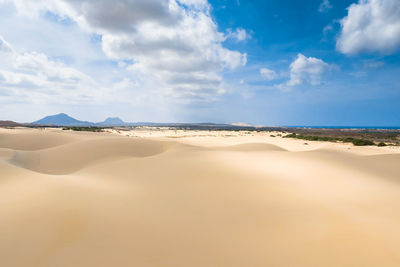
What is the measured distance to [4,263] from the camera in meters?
2.49

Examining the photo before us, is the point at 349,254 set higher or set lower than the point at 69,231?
lower

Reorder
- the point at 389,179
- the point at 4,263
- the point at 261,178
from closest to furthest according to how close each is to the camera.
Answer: the point at 4,263 → the point at 261,178 → the point at 389,179

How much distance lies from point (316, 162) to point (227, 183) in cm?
601

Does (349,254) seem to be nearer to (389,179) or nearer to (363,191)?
(363,191)

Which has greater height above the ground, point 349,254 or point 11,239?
point 11,239

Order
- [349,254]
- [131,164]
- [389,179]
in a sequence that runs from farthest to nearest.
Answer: [131,164], [389,179], [349,254]

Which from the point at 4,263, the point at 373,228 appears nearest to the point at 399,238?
the point at 373,228

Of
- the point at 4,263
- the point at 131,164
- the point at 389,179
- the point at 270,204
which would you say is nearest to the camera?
the point at 4,263

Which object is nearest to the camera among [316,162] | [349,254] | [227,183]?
[349,254]

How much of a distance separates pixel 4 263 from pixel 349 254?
15.4 ft

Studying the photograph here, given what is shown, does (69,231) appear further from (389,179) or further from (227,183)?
(389,179)

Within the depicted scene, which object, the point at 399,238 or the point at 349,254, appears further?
the point at 399,238

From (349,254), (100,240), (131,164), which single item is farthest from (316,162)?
(100,240)

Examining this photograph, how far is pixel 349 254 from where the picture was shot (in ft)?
9.96
